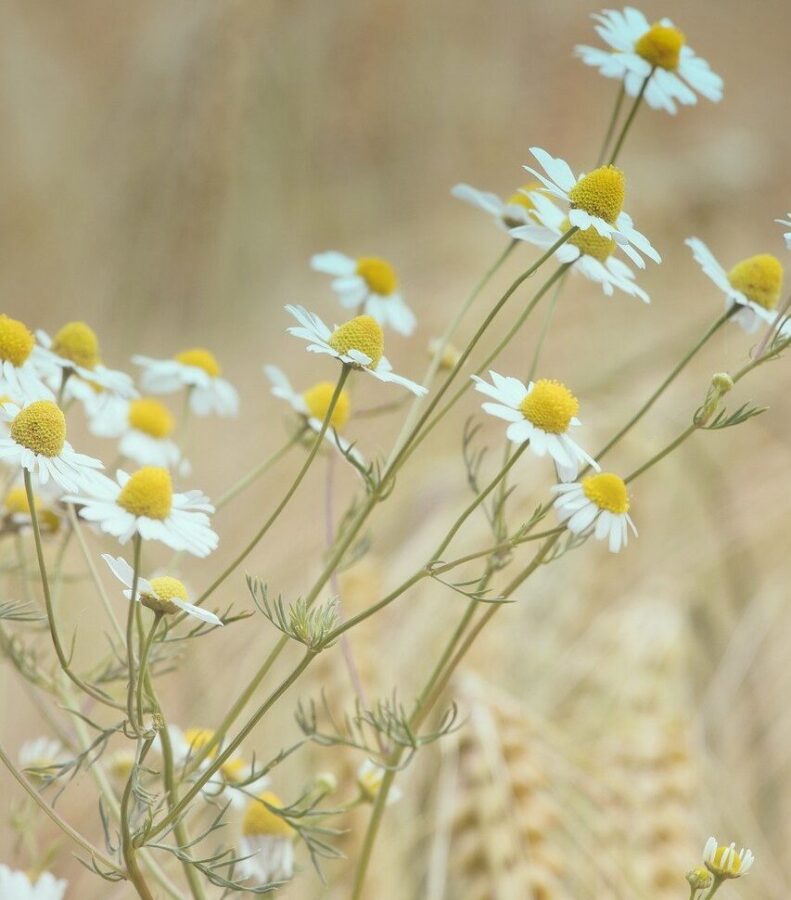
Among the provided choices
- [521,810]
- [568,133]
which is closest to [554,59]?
[568,133]

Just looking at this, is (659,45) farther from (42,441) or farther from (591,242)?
(42,441)

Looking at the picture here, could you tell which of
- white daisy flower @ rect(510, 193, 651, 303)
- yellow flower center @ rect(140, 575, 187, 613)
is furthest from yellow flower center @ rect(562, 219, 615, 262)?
yellow flower center @ rect(140, 575, 187, 613)

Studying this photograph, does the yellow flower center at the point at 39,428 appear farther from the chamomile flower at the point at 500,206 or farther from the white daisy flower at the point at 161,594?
the chamomile flower at the point at 500,206

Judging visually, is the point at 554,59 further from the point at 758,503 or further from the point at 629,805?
the point at 629,805

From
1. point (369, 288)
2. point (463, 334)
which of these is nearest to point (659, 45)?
point (369, 288)

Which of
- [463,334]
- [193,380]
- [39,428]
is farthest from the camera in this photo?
[463,334]

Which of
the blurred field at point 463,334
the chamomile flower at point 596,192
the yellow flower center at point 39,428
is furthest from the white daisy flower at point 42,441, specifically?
the blurred field at point 463,334

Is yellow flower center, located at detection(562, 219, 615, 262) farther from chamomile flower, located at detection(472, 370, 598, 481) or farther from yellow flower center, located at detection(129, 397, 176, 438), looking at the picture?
yellow flower center, located at detection(129, 397, 176, 438)
